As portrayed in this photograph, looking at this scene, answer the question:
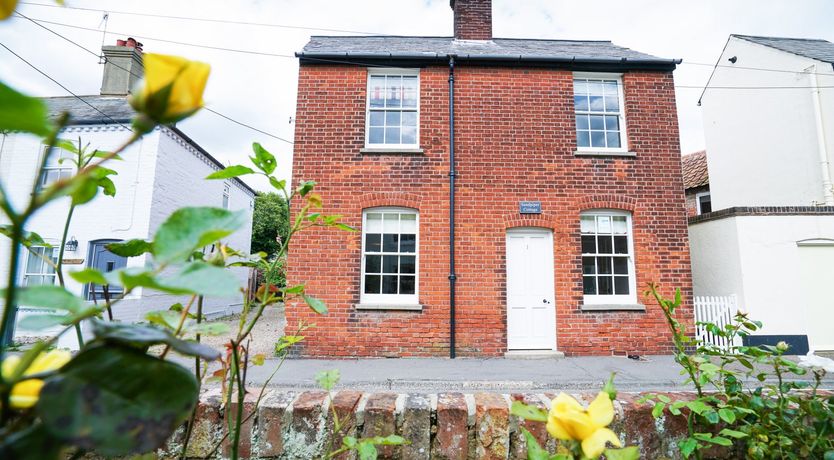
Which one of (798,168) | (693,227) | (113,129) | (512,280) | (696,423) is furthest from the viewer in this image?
(798,168)

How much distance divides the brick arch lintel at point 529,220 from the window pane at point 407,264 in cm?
180

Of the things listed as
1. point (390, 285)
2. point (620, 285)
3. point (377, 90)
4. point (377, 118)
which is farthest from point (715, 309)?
point (377, 90)

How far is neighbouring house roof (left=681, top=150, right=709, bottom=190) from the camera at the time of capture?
1403cm

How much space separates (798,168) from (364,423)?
1381 cm

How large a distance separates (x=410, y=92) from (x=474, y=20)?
9.30ft

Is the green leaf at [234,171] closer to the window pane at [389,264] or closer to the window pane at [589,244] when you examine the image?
the window pane at [389,264]

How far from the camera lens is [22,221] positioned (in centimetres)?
30

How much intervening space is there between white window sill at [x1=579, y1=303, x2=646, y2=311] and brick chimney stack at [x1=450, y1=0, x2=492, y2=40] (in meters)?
6.34

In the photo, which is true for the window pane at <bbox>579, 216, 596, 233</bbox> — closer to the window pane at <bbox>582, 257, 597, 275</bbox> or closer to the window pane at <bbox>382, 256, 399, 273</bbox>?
the window pane at <bbox>582, 257, 597, 275</bbox>

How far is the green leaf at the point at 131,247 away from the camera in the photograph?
0.71m

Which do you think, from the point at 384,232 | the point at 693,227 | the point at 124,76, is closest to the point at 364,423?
the point at 384,232

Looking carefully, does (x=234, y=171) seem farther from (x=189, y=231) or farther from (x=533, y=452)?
(x=533, y=452)

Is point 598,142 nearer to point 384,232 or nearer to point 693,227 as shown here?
point 693,227

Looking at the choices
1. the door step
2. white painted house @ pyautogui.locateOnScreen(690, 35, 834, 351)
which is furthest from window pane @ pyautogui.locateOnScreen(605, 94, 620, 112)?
the door step
